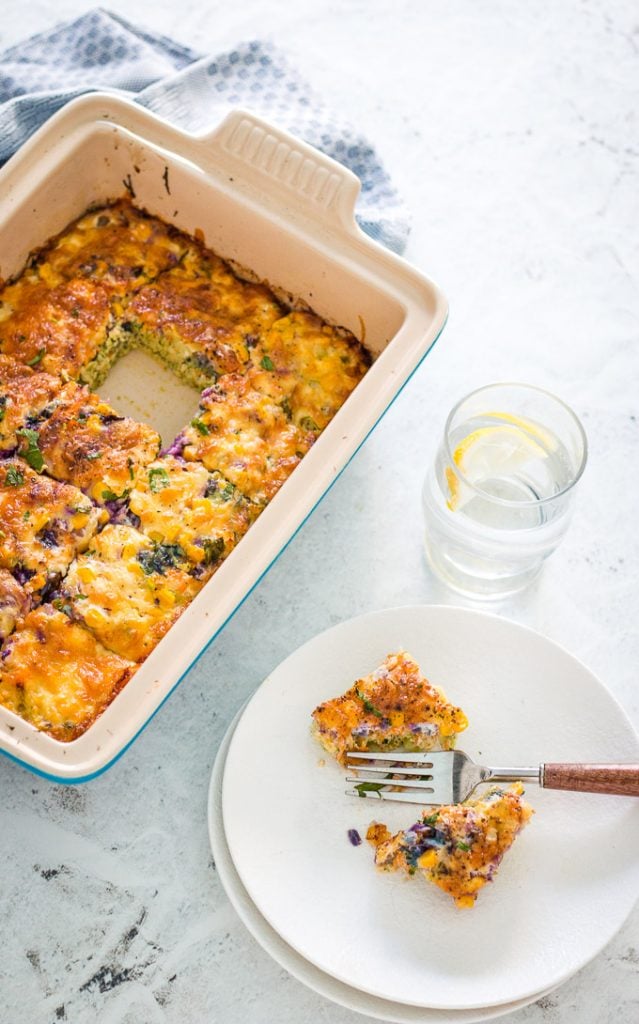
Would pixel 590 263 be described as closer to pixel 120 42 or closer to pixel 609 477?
pixel 609 477

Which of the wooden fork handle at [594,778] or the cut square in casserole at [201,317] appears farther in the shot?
the cut square in casserole at [201,317]

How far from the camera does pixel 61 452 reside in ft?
8.51

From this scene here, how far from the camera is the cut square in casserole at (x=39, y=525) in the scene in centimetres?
246

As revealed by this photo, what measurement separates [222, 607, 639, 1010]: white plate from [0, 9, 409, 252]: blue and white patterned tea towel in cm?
113

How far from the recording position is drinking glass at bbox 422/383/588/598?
2.54 m

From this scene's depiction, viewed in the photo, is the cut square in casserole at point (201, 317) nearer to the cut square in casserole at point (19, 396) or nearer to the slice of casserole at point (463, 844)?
the cut square in casserole at point (19, 396)

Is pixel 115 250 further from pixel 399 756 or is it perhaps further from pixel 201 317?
pixel 399 756

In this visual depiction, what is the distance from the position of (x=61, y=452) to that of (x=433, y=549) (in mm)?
896

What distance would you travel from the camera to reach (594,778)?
235 cm

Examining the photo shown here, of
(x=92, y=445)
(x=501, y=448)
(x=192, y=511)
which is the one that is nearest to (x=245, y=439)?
(x=192, y=511)

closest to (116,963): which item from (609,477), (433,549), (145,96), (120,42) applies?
(433,549)

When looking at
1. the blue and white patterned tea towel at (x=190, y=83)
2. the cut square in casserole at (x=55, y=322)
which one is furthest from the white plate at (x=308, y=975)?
the blue and white patterned tea towel at (x=190, y=83)

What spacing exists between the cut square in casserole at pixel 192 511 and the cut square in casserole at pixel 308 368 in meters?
0.26

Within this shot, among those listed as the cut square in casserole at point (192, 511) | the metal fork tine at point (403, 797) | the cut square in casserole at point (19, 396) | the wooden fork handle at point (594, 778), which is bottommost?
the cut square in casserole at point (19, 396)
